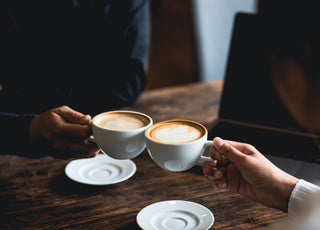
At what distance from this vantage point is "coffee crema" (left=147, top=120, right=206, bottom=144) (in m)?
0.75

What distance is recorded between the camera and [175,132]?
79 centimetres

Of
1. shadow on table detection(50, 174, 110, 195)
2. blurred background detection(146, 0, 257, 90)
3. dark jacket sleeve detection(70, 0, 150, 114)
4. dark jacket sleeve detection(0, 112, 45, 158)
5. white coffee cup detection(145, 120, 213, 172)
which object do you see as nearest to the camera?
white coffee cup detection(145, 120, 213, 172)

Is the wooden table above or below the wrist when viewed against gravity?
below

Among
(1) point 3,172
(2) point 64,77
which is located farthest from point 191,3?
Result: (1) point 3,172

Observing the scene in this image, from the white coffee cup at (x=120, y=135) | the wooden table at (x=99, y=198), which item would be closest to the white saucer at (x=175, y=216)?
the wooden table at (x=99, y=198)

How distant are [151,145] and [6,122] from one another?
55 centimetres

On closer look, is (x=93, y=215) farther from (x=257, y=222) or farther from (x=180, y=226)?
(x=257, y=222)

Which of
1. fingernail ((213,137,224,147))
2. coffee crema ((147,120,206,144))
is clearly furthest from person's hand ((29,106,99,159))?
fingernail ((213,137,224,147))

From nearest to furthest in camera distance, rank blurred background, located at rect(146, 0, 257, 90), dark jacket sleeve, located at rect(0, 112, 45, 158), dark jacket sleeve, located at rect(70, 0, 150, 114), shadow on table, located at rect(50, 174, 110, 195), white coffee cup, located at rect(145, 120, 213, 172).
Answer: white coffee cup, located at rect(145, 120, 213, 172)
shadow on table, located at rect(50, 174, 110, 195)
dark jacket sleeve, located at rect(0, 112, 45, 158)
dark jacket sleeve, located at rect(70, 0, 150, 114)
blurred background, located at rect(146, 0, 257, 90)

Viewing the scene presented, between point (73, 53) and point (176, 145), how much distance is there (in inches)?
44.2

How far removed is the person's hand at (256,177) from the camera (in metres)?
0.76

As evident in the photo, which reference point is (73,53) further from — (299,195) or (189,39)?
(299,195)

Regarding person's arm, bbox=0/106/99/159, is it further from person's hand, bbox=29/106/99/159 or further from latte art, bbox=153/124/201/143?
latte art, bbox=153/124/201/143

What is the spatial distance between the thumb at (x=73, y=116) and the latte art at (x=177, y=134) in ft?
0.67
